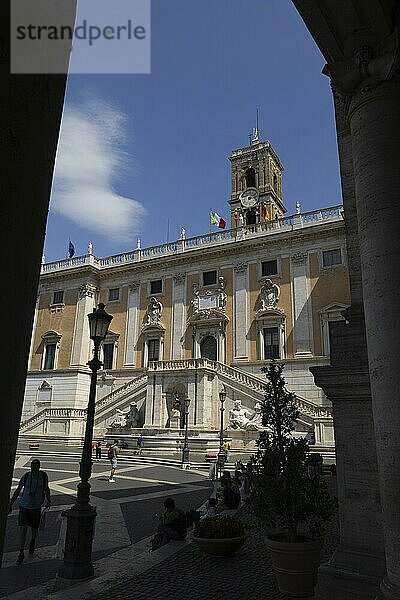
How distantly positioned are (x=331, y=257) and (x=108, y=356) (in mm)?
19440

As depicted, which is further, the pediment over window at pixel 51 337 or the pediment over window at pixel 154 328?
the pediment over window at pixel 51 337

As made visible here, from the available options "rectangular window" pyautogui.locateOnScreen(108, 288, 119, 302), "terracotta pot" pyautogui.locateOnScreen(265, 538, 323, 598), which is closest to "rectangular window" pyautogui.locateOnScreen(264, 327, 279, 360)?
"rectangular window" pyautogui.locateOnScreen(108, 288, 119, 302)

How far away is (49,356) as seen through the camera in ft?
128

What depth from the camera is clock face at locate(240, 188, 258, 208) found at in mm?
44969

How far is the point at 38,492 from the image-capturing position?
7477 mm

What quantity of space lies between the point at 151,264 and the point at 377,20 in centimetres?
3284

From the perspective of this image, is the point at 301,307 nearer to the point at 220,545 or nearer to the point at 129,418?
the point at 129,418

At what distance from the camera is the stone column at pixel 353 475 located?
14.2ft

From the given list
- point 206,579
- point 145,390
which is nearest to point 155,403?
point 145,390

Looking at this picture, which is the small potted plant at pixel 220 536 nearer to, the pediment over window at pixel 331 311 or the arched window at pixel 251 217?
the pediment over window at pixel 331 311

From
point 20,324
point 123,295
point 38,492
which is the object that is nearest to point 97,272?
point 123,295

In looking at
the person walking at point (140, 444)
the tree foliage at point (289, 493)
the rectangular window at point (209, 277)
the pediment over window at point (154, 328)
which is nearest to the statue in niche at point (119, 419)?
the person walking at point (140, 444)

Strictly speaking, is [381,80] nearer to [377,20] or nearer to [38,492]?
[377,20]

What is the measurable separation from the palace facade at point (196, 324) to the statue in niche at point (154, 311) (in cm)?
9
